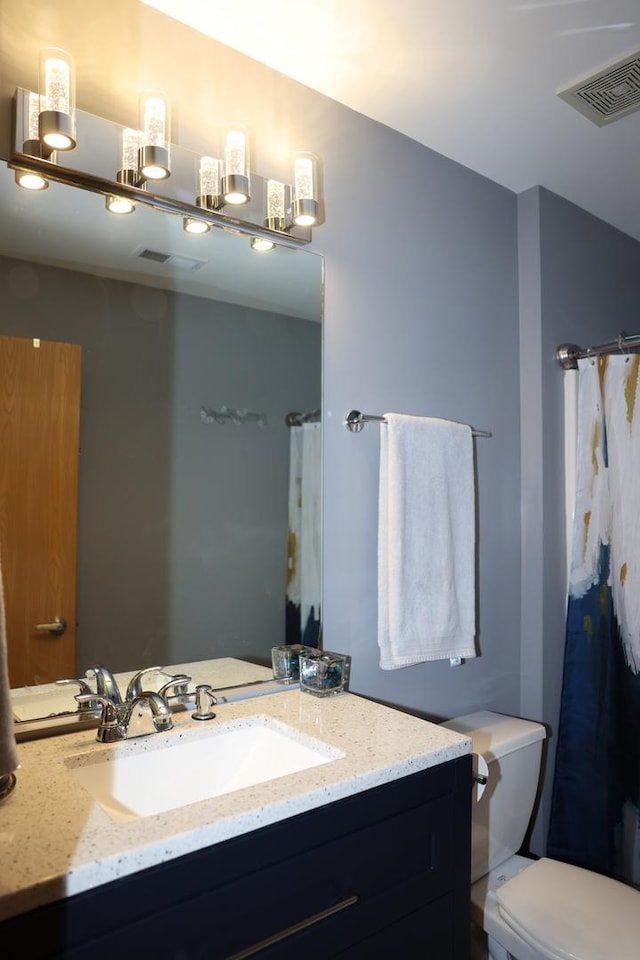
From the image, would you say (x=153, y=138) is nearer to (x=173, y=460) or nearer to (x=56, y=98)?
(x=56, y=98)

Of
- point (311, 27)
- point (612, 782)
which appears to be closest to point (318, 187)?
point (311, 27)

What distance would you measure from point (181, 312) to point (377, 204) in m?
0.73

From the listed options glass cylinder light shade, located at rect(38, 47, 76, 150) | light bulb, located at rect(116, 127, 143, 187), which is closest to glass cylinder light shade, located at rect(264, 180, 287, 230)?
light bulb, located at rect(116, 127, 143, 187)

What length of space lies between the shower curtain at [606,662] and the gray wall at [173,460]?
1.10 metres

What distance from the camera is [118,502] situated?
1.38 metres

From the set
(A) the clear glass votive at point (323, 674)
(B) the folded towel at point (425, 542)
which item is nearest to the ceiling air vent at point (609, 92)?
(B) the folded towel at point (425, 542)

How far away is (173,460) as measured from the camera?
1459 mm

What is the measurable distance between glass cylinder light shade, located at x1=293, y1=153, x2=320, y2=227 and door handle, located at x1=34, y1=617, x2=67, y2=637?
107 cm

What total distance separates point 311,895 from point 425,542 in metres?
0.97

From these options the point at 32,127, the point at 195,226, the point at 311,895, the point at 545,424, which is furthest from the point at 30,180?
the point at 545,424

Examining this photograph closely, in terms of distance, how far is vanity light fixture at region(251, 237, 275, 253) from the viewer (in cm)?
161

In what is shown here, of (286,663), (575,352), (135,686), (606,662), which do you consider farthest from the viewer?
(575,352)

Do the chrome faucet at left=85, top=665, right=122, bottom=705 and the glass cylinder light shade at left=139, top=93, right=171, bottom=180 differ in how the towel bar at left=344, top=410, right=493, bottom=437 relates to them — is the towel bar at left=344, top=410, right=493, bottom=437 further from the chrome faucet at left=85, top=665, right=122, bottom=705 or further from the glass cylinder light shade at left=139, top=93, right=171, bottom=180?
the chrome faucet at left=85, top=665, right=122, bottom=705

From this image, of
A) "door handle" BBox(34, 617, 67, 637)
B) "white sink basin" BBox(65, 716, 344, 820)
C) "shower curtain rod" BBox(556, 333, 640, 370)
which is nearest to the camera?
"white sink basin" BBox(65, 716, 344, 820)
